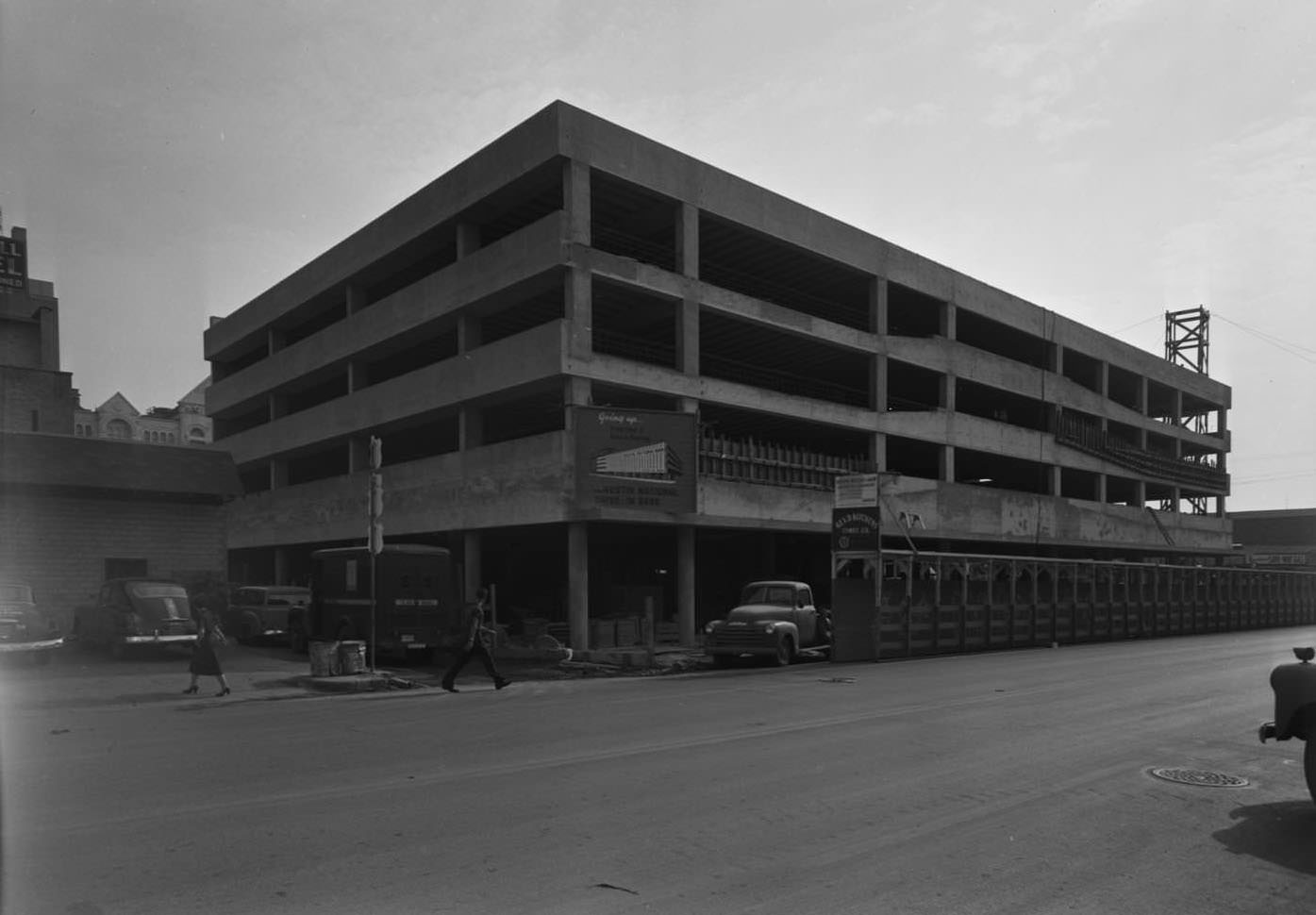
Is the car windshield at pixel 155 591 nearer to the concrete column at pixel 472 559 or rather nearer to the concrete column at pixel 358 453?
the concrete column at pixel 472 559

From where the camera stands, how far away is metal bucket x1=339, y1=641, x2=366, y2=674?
18.2 m

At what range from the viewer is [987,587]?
26469mm

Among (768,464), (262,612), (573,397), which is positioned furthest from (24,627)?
(768,464)

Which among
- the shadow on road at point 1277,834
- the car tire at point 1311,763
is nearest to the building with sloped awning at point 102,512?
the shadow on road at point 1277,834

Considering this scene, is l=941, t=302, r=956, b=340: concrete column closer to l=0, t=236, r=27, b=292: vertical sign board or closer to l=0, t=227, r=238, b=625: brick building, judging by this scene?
l=0, t=227, r=238, b=625: brick building

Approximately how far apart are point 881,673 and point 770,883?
45.7ft

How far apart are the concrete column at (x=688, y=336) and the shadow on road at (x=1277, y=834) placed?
73.7 ft

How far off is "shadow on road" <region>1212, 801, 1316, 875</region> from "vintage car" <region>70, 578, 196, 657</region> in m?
20.9

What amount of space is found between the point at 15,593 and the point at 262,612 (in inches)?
270

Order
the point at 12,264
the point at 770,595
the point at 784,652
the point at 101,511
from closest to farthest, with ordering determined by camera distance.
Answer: the point at 784,652 < the point at 770,595 < the point at 101,511 < the point at 12,264

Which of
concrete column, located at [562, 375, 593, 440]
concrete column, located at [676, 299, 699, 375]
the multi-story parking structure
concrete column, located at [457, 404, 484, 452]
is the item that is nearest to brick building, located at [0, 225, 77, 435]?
the multi-story parking structure

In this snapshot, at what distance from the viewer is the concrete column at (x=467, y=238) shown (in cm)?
3145

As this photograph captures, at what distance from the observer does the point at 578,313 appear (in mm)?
26547

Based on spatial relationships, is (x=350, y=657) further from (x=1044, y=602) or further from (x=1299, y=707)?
(x=1044, y=602)
